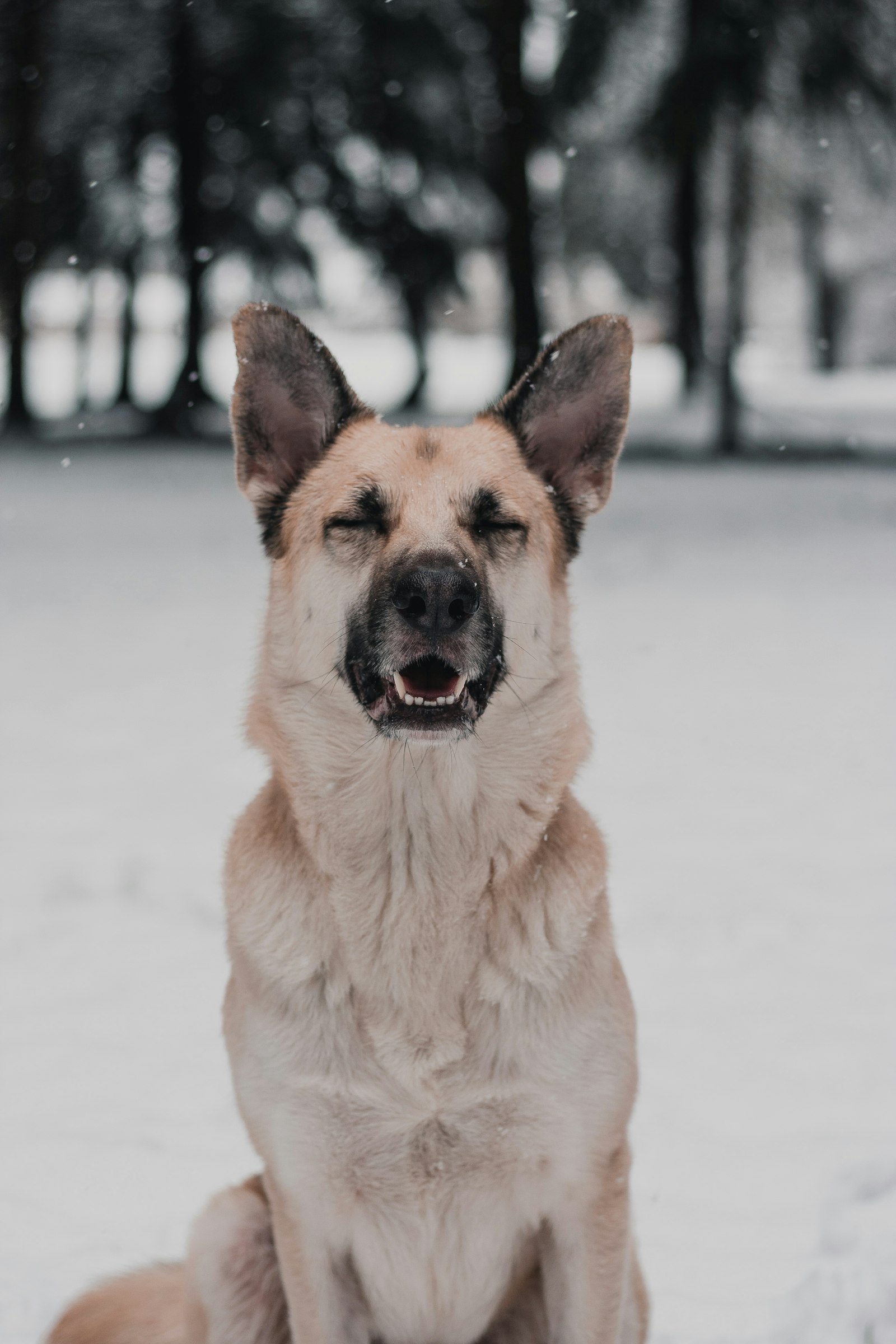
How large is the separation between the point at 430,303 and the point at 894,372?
21.8 meters

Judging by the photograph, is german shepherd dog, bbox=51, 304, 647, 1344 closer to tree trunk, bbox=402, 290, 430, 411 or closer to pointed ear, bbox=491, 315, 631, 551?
pointed ear, bbox=491, 315, 631, 551

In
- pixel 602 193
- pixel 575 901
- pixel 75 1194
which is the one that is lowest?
pixel 75 1194

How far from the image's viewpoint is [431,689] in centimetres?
239

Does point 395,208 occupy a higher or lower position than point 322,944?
higher

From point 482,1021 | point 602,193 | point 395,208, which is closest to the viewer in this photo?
point 482,1021

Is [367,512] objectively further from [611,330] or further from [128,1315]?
[128,1315]

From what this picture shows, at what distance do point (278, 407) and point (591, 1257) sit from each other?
1.68 metres

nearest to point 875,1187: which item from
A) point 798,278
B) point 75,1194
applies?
point 75,1194

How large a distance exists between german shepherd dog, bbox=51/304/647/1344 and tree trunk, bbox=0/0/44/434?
15119 millimetres

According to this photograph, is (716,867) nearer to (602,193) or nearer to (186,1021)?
(186,1021)

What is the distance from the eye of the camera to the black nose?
2.28 metres

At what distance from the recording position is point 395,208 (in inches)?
853

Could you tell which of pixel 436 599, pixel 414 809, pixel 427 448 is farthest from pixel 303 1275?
Answer: pixel 427 448

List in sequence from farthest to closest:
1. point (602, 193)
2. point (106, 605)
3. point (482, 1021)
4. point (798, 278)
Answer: point (798, 278) < point (602, 193) < point (106, 605) < point (482, 1021)
